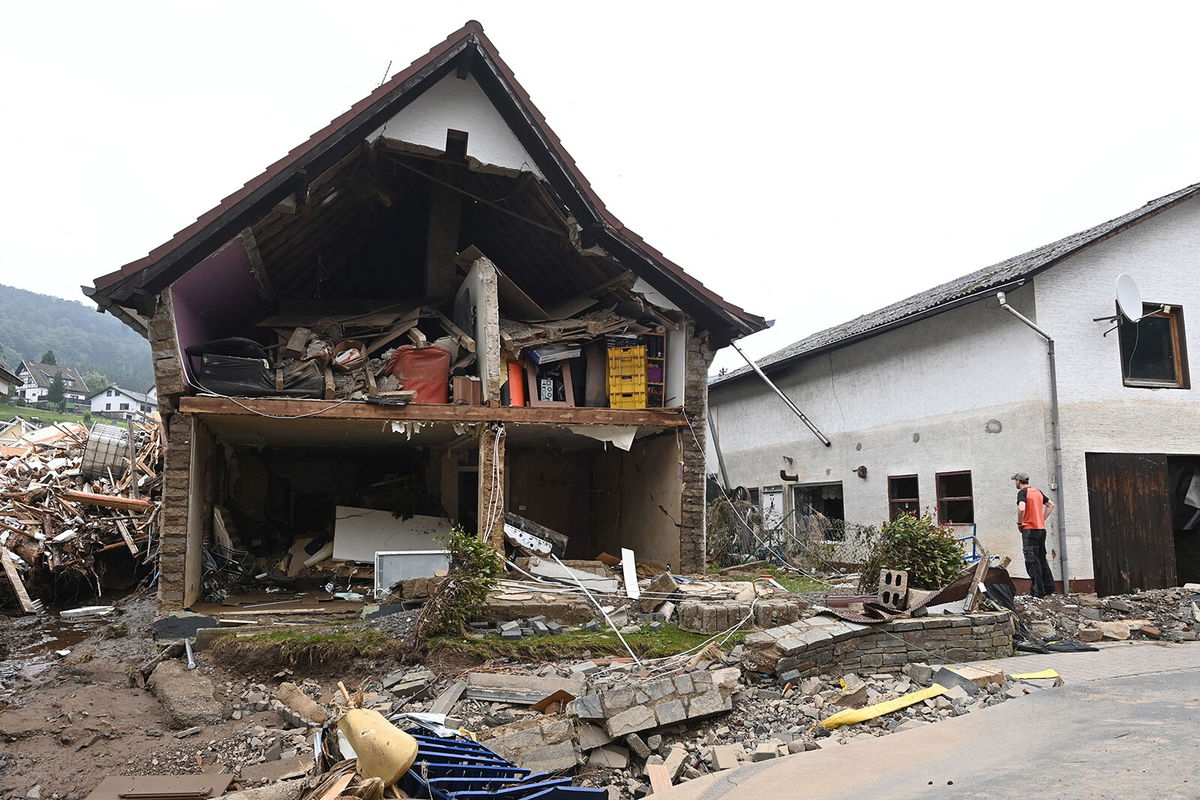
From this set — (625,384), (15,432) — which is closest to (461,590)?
(625,384)

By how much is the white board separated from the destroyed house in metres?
0.04

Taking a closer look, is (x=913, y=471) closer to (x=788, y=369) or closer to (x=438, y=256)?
(x=788, y=369)

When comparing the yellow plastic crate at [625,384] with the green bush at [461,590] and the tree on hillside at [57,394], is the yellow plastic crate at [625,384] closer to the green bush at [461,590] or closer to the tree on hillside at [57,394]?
the green bush at [461,590]

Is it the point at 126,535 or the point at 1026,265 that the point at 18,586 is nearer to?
the point at 126,535

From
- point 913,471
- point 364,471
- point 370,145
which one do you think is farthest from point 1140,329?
point 364,471

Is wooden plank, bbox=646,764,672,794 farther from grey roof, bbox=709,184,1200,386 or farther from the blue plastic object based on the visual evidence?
grey roof, bbox=709,184,1200,386

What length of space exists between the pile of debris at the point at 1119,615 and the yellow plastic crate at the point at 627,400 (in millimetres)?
5786

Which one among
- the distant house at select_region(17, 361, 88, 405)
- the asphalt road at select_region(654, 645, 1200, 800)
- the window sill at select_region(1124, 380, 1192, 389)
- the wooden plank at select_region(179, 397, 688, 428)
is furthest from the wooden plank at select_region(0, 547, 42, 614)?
the distant house at select_region(17, 361, 88, 405)

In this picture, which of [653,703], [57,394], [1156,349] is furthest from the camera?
[57,394]

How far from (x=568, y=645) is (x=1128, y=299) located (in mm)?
10625

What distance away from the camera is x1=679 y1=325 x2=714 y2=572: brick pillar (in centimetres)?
1222

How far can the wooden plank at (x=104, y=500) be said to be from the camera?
14.8m

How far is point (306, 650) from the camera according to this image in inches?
329

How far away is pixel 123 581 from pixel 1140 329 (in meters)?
19.2
